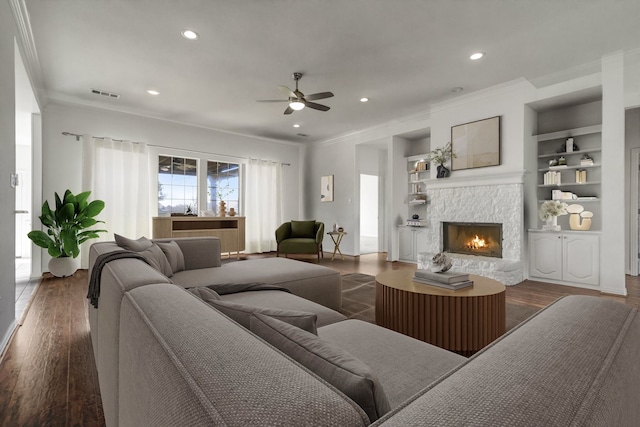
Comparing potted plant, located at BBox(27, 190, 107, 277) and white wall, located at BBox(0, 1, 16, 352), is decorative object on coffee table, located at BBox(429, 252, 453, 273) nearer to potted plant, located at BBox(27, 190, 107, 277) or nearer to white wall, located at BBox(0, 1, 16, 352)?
white wall, located at BBox(0, 1, 16, 352)

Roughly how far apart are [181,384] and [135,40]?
3845 mm

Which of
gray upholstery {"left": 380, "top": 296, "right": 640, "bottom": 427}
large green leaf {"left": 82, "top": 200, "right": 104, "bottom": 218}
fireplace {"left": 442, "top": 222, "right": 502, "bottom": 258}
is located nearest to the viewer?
gray upholstery {"left": 380, "top": 296, "right": 640, "bottom": 427}

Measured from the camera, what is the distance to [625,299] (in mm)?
3455

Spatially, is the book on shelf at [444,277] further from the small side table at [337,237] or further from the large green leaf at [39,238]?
the large green leaf at [39,238]

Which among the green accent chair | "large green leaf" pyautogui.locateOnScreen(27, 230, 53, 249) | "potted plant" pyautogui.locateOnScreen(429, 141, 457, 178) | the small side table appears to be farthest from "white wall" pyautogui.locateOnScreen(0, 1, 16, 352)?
"potted plant" pyautogui.locateOnScreen(429, 141, 457, 178)

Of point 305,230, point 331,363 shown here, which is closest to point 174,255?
point 331,363

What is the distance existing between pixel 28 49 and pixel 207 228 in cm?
379

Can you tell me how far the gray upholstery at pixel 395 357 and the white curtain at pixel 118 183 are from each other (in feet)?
17.1

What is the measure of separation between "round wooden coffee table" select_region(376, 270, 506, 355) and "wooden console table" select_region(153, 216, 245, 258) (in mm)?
4570

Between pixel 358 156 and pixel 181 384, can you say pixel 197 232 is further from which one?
pixel 181 384

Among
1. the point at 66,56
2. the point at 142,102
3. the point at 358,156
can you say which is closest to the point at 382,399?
the point at 66,56

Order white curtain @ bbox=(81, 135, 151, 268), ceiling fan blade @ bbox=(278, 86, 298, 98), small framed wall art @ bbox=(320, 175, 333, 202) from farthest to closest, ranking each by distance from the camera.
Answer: small framed wall art @ bbox=(320, 175, 333, 202), white curtain @ bbox=(81, 135, 151, 268), ceiling fan blade @ bbox=(278, 86, 298, 98)

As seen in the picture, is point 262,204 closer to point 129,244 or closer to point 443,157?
point 443,157

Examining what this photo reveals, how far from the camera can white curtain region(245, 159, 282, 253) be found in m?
7.11
